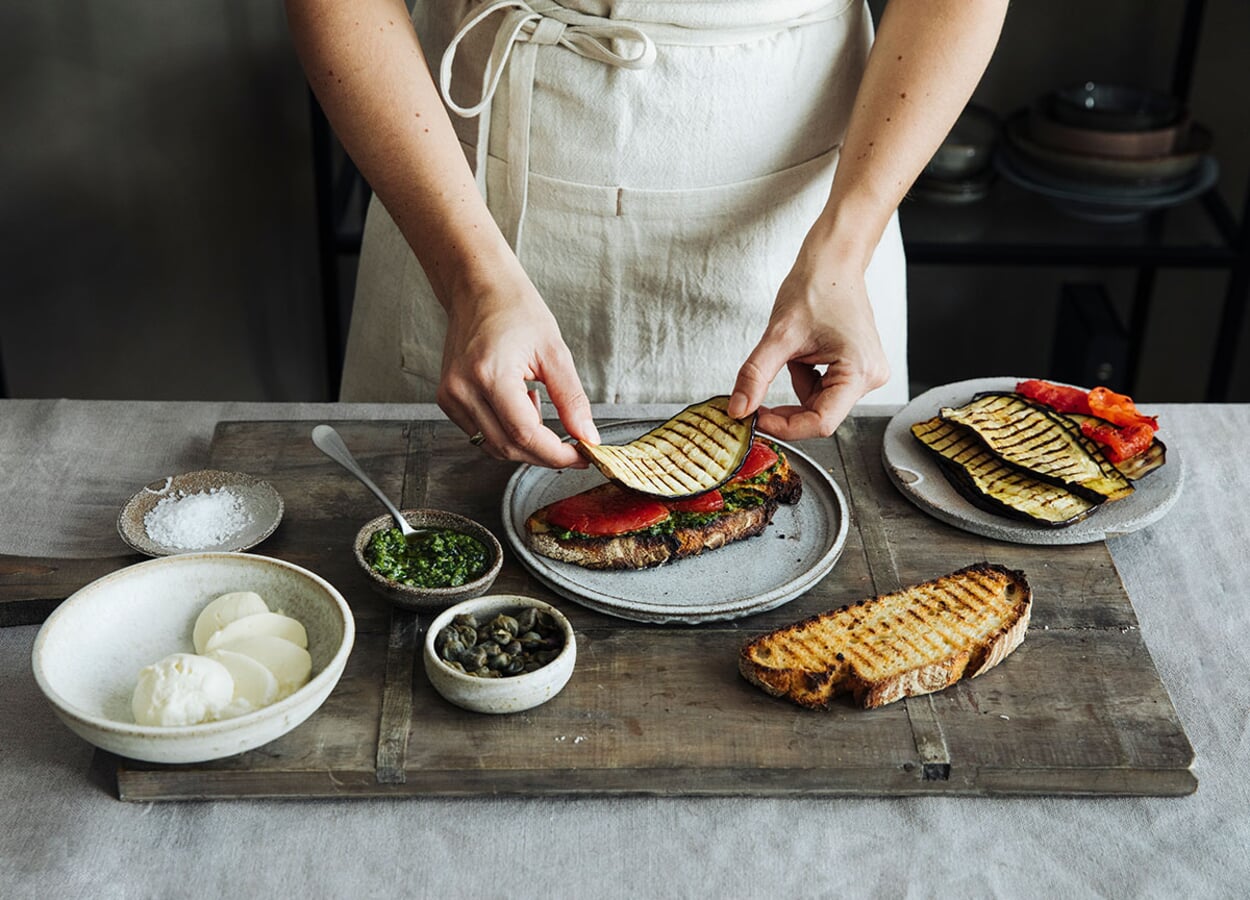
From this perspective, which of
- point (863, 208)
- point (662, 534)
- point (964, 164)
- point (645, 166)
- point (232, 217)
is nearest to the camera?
point (662, 534)

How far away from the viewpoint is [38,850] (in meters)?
1.25

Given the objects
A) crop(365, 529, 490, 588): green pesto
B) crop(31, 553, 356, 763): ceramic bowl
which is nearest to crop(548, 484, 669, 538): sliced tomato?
crop(365, 529, 490, 588): green pesto

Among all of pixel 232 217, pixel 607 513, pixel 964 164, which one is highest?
pixel 607 513

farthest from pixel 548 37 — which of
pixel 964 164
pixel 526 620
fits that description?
pixel 964 164

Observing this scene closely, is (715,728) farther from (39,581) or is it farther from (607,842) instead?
(39,581)

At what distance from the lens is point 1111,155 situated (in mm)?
3039

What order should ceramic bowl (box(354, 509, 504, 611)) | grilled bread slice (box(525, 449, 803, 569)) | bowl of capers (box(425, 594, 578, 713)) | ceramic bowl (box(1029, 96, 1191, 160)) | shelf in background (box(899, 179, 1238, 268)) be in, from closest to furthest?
bowl of capers (box(425, 594, 578, 713)) → ceramic bowl (box(354, 509, 504, 611)) → grilled bread slice (box(525, 449, 803, 569)) → ceramic bowl (box(1029, 96, 1191, 160)) → shelf in background (box(899, 179, 1238, 268))

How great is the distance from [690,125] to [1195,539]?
0.93m

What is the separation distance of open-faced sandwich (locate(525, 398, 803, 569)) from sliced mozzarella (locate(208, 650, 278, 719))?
0.42 metres

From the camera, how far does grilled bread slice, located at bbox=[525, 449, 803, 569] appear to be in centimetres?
159

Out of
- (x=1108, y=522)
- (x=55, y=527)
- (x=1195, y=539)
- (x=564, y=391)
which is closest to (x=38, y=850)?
(x=55, y=527)

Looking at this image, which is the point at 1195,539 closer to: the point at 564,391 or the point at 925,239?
the point at 564,391

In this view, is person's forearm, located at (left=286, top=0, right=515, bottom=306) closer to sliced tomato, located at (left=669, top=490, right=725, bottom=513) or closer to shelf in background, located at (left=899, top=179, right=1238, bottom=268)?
sliced tomato, located at (left=669, top=490, right=725, bottom=513)

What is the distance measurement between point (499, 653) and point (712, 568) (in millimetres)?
340
